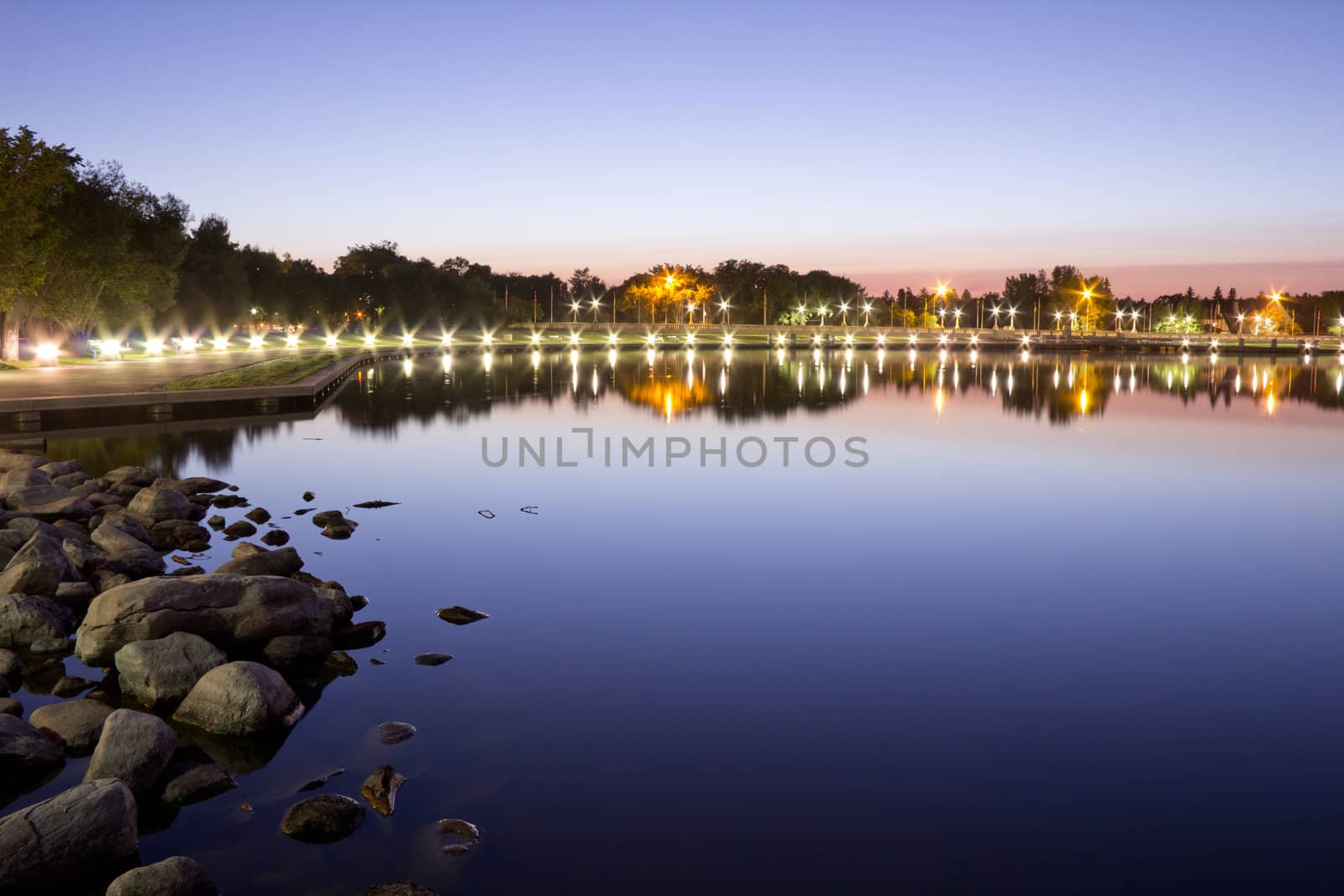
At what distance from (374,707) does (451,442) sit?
21485 mm

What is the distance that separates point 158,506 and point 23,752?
9.54 metres

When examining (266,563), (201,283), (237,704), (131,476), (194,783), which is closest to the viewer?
(194,783)

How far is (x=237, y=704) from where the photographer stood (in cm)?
906

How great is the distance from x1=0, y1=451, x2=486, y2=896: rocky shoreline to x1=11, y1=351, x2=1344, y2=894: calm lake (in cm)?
25

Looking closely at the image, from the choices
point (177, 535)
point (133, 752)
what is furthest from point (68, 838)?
point (177, 535)

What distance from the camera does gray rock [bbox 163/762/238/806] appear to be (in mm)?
7996

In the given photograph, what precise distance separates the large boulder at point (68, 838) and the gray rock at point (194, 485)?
12893 millimetres

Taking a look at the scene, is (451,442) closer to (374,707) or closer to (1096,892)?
(374,707)

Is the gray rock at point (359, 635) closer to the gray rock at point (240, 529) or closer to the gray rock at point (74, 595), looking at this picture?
the gray rock at point (74, 595)

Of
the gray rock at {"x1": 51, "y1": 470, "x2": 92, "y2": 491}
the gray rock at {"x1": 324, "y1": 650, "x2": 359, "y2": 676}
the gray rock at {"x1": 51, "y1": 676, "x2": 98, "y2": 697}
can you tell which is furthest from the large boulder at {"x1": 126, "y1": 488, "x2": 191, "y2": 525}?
the gray rock at {"x1": 324, "y1": 650, "x2": 359, "y2": 676}

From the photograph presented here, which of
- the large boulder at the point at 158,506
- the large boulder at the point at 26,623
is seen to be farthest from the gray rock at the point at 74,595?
the large boulder at the point at 158,506

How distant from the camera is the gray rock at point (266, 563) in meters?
12.8

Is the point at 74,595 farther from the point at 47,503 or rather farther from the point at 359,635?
the point at 47,503

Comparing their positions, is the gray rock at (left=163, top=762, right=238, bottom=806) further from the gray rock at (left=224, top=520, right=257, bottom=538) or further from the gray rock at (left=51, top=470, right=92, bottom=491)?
the gray rock at (left=51, top=470, right=92, bottom=491)
